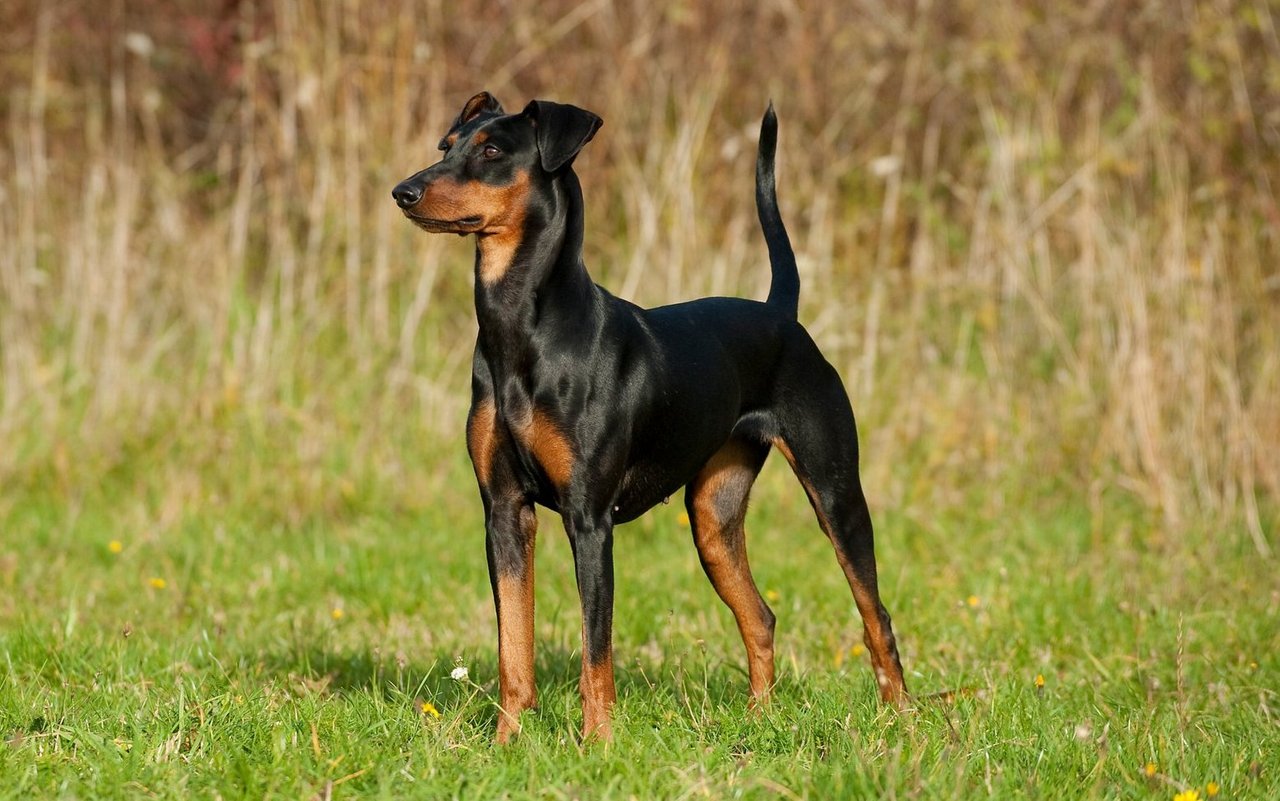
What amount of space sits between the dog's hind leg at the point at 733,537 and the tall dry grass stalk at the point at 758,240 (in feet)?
8.26

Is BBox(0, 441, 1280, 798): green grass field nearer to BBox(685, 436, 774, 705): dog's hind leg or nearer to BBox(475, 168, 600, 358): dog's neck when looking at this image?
BBox(685, 436, 774, 705): dog's hind leg

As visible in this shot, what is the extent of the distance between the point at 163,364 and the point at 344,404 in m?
1.12

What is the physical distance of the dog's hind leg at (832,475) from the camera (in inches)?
167

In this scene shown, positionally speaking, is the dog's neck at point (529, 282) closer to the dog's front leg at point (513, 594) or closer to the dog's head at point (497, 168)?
the dog's head at point (497, 168)

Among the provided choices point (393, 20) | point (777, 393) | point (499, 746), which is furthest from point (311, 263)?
point (499, 746)

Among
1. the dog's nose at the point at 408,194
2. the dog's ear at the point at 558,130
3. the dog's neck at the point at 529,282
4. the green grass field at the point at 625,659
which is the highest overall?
the dog's ear at the point at 558,130

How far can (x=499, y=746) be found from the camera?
345 centimetres

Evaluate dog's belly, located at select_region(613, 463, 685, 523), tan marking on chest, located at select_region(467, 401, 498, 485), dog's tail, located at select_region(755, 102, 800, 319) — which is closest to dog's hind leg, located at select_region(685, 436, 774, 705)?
dog's belly, located at select_region(613, 463, 685, 523)

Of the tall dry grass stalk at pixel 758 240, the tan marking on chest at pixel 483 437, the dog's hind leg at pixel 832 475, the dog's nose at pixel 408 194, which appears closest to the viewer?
the dog's nose at pixel 408 194

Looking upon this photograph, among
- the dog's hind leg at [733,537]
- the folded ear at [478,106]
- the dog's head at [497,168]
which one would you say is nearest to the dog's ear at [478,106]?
the folded ear at [478,106]

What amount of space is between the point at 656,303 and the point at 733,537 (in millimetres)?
3338

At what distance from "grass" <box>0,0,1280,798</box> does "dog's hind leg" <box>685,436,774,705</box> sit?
16 cm

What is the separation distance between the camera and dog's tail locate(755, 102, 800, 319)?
14.8 ft

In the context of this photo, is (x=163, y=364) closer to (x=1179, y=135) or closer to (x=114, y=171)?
(x=114, y=171)
